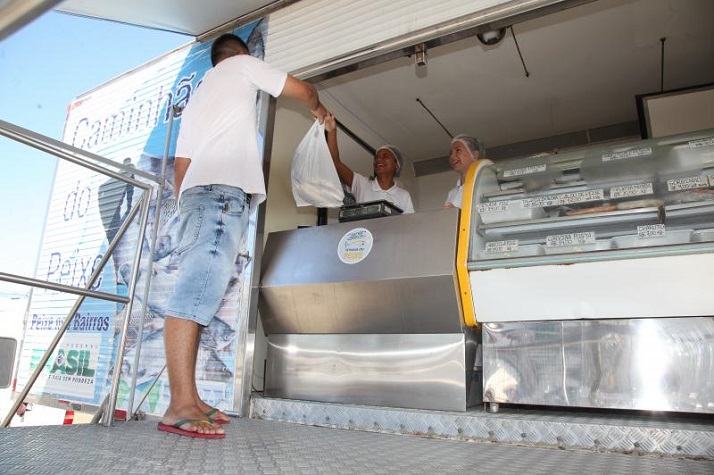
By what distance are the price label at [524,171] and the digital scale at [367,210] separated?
60 cm

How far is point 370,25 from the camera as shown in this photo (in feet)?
8.33

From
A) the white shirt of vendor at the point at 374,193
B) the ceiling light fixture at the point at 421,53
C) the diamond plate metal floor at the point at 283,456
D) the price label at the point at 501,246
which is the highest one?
the ceiling light fixture at the point at 421,53

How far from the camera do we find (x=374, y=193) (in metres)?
3.48

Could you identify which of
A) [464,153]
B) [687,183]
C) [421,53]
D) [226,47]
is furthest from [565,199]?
[226,47]

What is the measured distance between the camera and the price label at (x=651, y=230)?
1.77 metres

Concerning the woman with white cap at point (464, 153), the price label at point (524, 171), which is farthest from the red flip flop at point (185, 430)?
the woman with white cap at point (464, 153)

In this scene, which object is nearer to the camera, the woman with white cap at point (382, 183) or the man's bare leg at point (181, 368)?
the man's bare leg at point (181, 368)

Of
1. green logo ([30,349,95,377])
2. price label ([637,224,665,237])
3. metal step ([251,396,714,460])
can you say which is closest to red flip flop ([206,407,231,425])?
metal step ([251,396,714,460])

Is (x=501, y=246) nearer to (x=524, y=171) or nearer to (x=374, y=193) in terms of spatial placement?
(x=524, y=171)

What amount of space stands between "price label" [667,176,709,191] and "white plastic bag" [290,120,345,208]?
5.28ft

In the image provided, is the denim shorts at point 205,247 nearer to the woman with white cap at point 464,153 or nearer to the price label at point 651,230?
the price label at point 651,230

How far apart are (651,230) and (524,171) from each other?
22.8 inches

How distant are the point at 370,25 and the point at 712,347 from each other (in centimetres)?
214

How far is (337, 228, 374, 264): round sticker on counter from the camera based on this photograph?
7.45 feet
